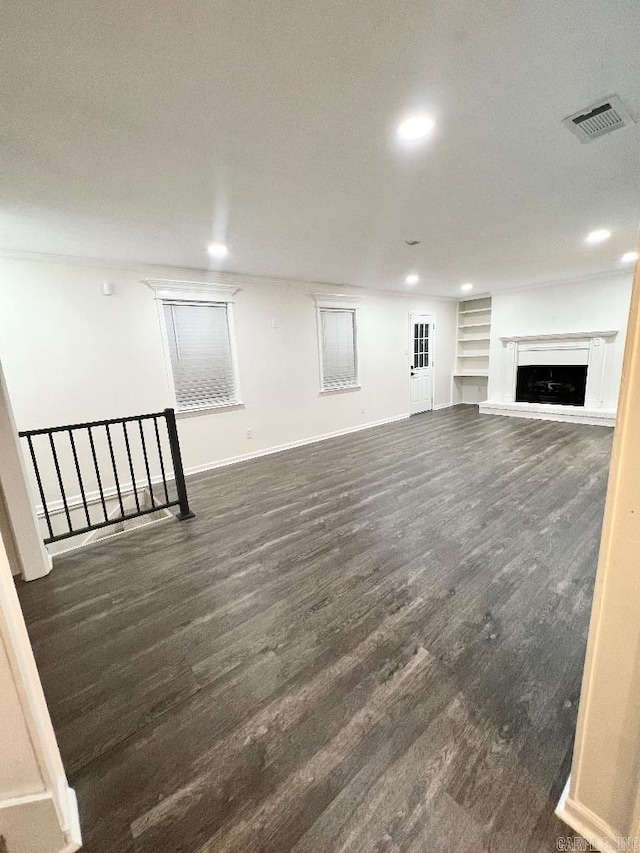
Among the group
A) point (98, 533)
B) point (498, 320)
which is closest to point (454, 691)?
point (98, 533)

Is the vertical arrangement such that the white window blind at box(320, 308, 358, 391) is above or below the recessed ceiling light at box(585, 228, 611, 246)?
below

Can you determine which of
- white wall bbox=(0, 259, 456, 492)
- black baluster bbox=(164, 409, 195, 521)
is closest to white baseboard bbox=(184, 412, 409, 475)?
white wall bbox=(0, 259, 456, 492)

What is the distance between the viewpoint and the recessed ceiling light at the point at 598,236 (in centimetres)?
342

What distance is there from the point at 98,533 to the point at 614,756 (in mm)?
3772

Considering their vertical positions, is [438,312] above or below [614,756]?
above

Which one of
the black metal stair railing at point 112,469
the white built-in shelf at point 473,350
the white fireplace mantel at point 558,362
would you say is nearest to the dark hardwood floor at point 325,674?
the black metal stair railing at point 112,469

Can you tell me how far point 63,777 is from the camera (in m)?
1.06

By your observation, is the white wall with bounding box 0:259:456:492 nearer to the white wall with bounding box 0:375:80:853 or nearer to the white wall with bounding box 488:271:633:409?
the white wall with bounding box 488:271:633:409

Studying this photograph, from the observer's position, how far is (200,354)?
14.1 feet

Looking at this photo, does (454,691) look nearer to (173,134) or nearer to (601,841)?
(601,841)

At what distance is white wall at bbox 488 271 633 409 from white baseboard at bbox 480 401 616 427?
296 millimetres

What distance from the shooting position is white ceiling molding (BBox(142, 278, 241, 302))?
12.8 feet

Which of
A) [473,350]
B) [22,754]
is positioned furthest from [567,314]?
[22,754]

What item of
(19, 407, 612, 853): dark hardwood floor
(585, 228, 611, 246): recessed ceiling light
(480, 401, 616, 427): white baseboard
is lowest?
(19, 407, 612, 853): dark hardwood floor
